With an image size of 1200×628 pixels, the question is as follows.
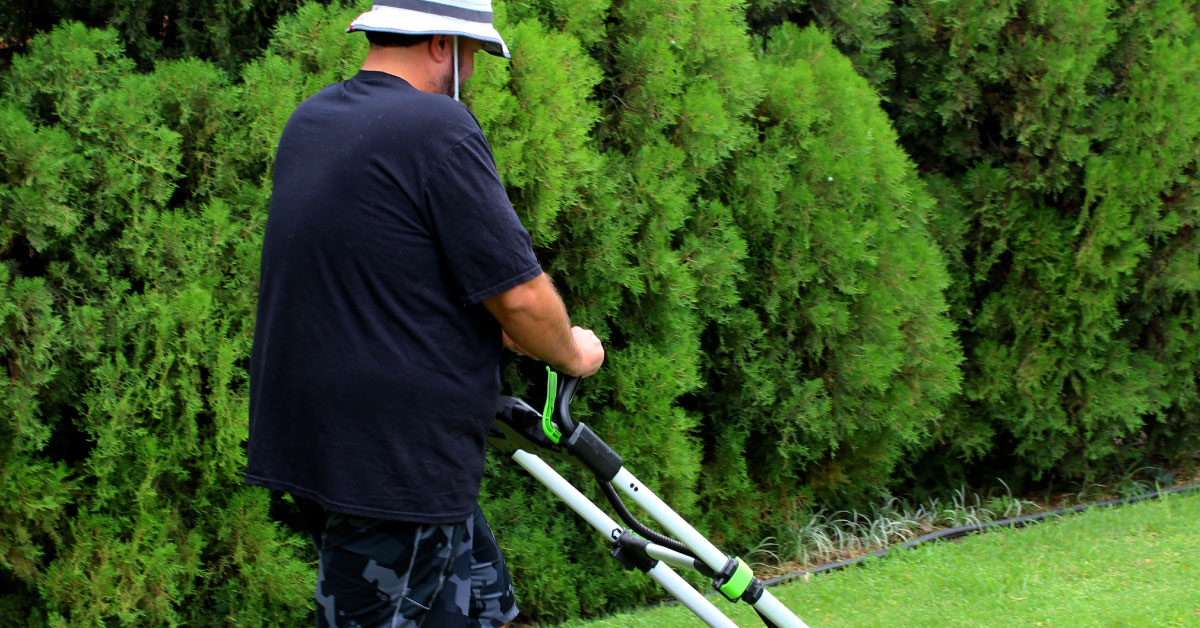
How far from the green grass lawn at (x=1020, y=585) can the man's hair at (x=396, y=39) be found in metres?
2.69

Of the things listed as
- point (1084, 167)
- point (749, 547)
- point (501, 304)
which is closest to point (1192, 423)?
point (1084, 167)

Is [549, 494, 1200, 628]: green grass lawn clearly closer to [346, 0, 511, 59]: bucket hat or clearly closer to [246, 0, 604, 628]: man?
[246, 0, 604, 628]: man

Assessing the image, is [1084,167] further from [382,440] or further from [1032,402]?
[382,440]

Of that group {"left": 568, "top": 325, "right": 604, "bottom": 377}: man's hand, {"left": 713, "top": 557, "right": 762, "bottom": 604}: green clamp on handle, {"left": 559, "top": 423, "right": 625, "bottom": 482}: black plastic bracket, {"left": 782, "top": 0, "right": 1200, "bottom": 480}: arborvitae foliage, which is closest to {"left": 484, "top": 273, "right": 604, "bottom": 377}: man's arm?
{"left": 568, "top": 325, "right": 604, "bottom": 377}: man's hand

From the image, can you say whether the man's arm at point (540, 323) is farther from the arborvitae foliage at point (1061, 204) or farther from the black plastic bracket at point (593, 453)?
the arborvitae foliage at point (1061, 204)

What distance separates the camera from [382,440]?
2.22m

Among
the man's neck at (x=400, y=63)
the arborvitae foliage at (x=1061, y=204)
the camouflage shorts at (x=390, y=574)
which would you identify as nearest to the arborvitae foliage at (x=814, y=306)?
the arborvitae foliage at (x=1061, y=204)

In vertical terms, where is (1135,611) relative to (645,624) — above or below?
above

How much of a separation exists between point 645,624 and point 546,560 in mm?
482

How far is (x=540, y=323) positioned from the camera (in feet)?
7.70

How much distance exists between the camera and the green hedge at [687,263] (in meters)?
3.48

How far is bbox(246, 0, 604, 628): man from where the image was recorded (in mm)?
2176

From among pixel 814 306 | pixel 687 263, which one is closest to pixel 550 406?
pixel 687 263

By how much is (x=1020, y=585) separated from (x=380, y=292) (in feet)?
10.8
